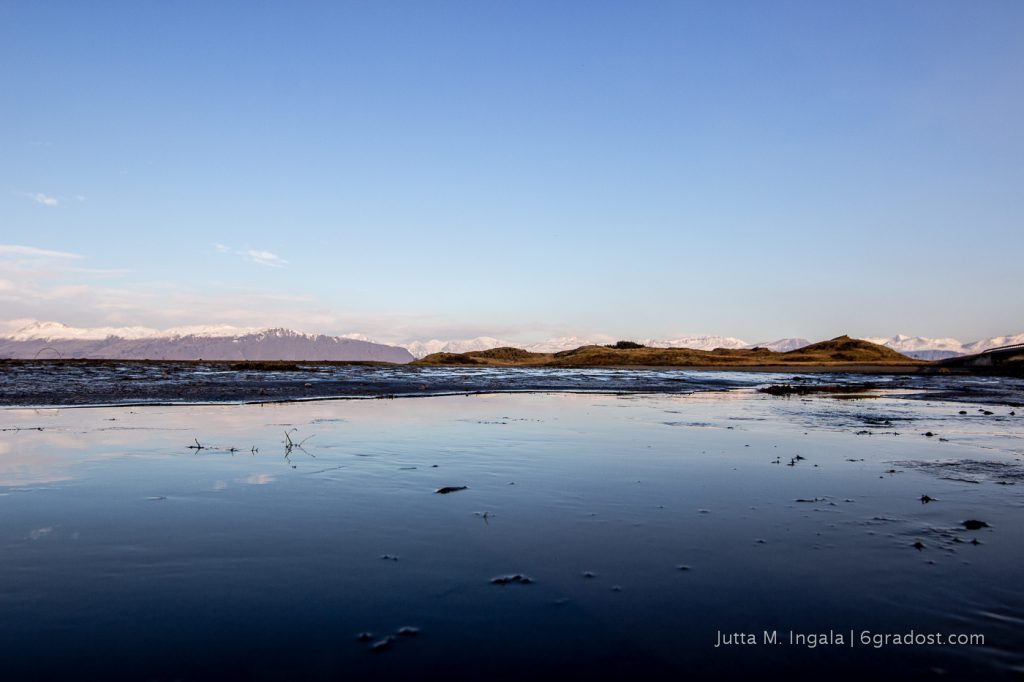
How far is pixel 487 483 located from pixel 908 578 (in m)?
5.13

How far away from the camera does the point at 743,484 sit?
8773 millimetres

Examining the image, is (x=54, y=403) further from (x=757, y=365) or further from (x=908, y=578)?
(x=757, y=365)

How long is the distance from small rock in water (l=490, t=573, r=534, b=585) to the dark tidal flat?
0.04m

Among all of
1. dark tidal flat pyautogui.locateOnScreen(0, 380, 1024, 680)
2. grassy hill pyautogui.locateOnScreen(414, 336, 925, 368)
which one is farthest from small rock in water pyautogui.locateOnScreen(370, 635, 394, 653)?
grassy hill pyautogui.locateOnScreen(414, 336, 925, 368)

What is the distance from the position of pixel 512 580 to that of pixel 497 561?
1.55ft

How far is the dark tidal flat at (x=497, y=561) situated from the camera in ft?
12.0

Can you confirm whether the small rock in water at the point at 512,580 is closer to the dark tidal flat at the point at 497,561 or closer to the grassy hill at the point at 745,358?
the dark tidal flat at the point at 497,561

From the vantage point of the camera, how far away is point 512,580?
16.0 ft

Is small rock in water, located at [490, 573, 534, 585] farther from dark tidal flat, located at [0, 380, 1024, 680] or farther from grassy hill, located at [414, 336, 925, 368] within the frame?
grassy hill, located at [414, 336, 925, 368]

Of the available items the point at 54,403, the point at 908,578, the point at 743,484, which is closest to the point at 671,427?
the point at 743,484

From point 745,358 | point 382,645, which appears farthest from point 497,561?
point 745,358

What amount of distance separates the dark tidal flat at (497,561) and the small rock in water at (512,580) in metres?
0.04

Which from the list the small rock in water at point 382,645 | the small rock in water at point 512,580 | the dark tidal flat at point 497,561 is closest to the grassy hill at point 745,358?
the dark tidal flat at point 497,561

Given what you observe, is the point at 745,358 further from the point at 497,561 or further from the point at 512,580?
the point at 512,580
